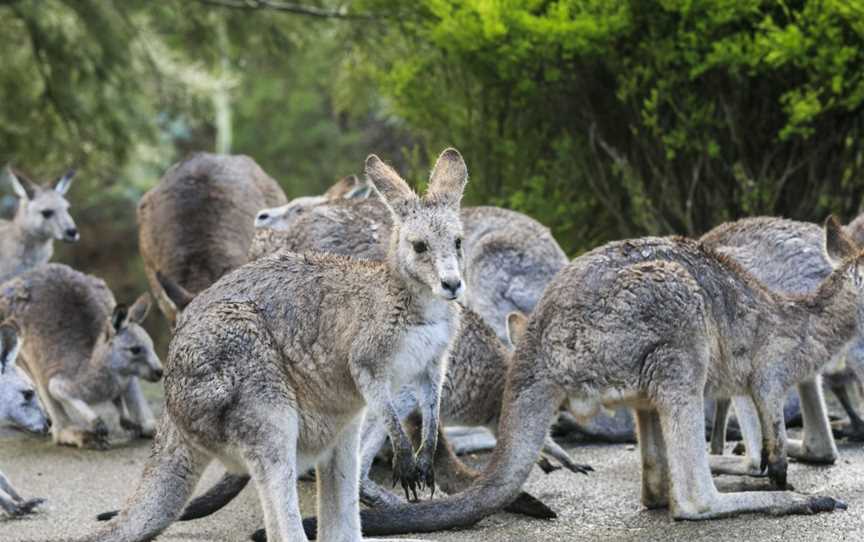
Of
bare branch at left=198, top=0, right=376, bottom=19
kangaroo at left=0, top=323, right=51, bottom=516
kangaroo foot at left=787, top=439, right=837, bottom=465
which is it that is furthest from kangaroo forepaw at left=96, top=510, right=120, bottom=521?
bare branch at left=198, top=0, right=376, bottom=19

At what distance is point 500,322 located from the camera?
26.7ft

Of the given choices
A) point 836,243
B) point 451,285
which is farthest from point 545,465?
point 451,285

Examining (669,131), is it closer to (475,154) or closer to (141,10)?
(475,154)

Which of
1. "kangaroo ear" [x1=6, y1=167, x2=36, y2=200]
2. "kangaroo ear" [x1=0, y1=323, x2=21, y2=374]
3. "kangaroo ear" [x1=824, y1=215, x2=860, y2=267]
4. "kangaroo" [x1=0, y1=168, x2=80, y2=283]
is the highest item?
"kangaroo ear" [x1=6, y1=167, x2=36, y2=200]

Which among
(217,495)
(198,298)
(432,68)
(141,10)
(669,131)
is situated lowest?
(217,495)

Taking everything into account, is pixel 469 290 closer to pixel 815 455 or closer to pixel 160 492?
pixel 815 455

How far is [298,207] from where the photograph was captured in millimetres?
8836

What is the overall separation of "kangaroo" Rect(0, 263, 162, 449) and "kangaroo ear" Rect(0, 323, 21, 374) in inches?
53.6

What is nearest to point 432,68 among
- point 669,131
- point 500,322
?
point 669,131

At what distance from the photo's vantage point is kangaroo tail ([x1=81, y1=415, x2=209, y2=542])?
16.1 ft

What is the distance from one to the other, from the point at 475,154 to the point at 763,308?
13.3ft

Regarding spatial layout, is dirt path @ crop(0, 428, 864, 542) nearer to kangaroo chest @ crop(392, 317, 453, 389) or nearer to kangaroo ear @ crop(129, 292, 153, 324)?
kangaroo chest @ crop(392, 317, 453, 389)

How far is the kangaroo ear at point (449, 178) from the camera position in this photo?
17.2 ft

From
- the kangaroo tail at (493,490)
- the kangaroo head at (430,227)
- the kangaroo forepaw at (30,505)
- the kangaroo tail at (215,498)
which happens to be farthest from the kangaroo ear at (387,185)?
the kangaroo forepaw at (30,505)
